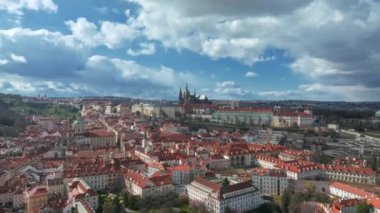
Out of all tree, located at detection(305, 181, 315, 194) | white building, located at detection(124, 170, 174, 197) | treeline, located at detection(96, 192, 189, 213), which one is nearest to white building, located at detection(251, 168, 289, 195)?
tree, located at detection(305, 181, 315, 194)

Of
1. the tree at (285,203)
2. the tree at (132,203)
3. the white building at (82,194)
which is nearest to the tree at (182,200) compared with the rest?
the tree at (132,203)

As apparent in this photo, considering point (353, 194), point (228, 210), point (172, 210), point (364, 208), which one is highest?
point (364, 208)

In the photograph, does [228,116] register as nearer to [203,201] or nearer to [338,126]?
[338,126]

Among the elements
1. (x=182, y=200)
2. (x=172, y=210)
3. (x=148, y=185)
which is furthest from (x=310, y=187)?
(x=148, y=185)

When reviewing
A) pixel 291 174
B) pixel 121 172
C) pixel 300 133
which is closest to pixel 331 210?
pixel 291 174

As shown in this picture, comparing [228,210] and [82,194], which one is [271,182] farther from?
[82,194]

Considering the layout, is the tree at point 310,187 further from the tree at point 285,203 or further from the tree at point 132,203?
the tree at point 132,203
